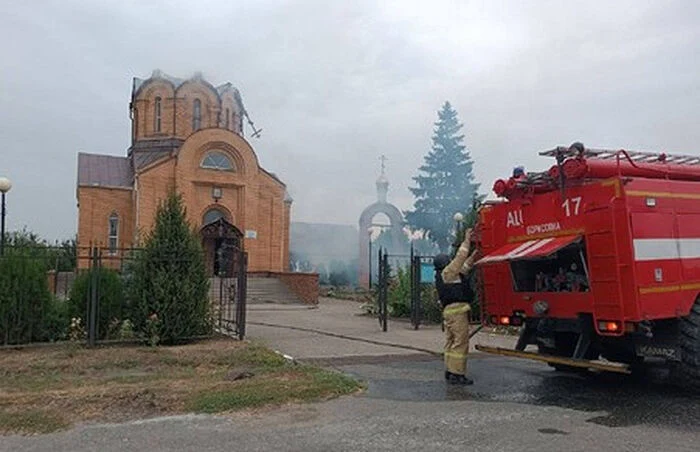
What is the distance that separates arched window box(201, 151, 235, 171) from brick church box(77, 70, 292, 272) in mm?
59

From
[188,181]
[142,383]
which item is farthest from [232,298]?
[188,181]

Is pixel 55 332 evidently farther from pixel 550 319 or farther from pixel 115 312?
pixel 550 319

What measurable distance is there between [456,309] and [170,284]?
5.56m

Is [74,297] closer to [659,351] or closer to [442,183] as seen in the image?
[659,351]

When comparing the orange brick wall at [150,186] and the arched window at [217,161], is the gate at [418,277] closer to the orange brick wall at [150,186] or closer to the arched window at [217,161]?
the orange brick wall at [150,186]

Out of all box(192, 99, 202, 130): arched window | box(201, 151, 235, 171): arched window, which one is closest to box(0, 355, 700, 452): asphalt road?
box(201, 151, 235, 171): arched window

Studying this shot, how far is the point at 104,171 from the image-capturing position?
42.5 meters

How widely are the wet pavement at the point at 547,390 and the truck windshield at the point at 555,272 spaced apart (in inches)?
50.4

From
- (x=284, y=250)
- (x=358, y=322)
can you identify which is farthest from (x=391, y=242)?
(x=358, y=322)

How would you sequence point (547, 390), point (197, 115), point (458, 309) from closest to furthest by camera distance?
1. point (547, 390)
2. point (458, 309)
3. point (197, 115)

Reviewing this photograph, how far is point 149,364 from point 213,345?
1909 mm

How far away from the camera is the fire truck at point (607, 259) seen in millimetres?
7465

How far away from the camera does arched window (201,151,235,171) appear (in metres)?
40.4

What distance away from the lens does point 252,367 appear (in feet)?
32.1
